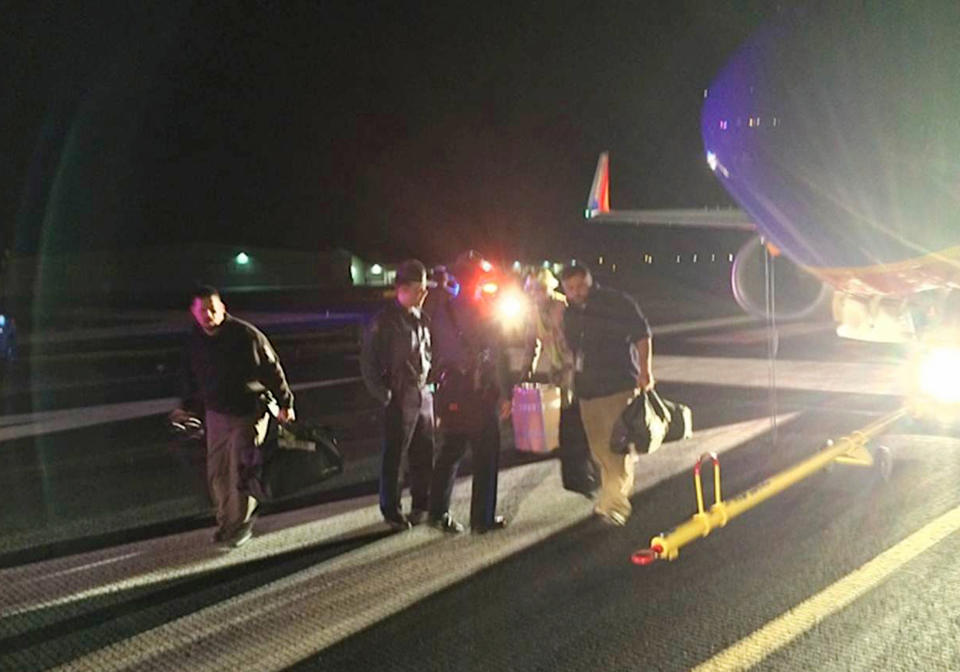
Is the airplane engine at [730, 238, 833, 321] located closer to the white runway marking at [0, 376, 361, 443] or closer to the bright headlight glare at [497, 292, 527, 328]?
the bright headlight glare at [497, 292, 527, 328]

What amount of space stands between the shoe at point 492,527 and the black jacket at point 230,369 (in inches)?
52.2

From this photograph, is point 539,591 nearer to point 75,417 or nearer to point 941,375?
point 941,375

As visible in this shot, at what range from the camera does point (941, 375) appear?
5535 millimetres

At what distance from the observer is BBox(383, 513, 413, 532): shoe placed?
459cm

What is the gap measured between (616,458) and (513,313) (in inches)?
47.5

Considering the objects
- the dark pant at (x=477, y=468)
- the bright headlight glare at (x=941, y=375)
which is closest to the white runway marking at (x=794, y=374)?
the bright headlight glare at (x=941, y=375)

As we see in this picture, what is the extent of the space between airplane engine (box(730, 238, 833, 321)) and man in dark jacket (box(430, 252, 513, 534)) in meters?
6.47

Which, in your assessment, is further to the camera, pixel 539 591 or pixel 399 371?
pixel 399 371

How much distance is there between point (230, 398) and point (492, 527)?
1.60 meters

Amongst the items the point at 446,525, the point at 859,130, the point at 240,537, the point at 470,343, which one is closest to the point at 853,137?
the point at 859,130

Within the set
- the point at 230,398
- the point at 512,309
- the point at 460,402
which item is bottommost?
the point at 460,402

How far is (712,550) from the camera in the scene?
13.6ft

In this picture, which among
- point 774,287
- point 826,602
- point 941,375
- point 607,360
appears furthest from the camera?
point 774,287

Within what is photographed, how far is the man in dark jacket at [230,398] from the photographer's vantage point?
428cm
